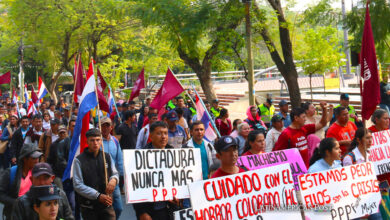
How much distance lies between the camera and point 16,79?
5516cm

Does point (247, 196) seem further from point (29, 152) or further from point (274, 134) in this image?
point (274, 134)

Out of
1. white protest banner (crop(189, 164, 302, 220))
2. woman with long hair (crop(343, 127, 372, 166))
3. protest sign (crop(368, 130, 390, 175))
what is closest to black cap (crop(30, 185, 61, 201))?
white protest banner (crop(189, 164, 302, 220))

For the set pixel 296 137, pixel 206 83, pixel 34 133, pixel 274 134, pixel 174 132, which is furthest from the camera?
pixel 206 83

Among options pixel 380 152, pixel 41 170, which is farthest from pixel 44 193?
pixel 380 152

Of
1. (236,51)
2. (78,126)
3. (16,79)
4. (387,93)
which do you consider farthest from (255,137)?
(16,79)

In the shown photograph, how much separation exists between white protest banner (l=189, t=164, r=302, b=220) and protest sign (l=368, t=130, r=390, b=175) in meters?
1.94

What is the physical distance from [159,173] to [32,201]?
1.57 meters

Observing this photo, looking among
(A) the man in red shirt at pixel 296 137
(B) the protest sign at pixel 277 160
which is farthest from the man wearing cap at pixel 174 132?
(B) the protest sign at pixel 277 160

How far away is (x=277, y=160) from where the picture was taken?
20.5 feet

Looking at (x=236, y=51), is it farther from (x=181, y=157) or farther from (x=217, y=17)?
(x=181, y=157)

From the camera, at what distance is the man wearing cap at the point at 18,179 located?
17.3 ft

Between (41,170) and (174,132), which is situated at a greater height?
(174,132)

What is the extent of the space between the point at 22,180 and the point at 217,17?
1098cm

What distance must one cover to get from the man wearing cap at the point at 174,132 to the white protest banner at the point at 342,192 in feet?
10.8
